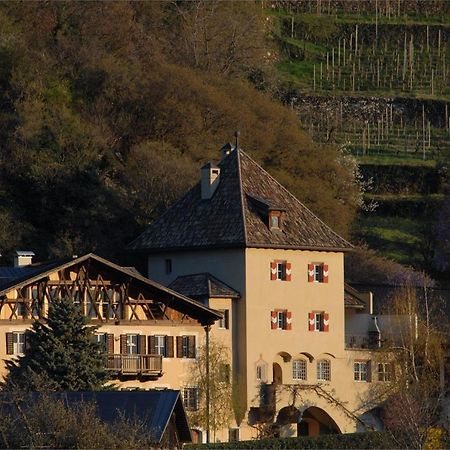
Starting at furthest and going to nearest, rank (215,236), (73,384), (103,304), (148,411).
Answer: (215,236) < (103,304) < (73,384) < (148,411)

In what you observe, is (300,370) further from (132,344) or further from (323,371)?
(132,344)

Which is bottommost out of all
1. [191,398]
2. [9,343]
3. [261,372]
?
[191,398]

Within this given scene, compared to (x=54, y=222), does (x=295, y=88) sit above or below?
above

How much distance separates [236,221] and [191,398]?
306 inches

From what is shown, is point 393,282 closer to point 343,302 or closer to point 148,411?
point 343,302

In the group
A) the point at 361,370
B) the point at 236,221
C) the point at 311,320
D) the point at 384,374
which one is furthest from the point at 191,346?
the point at 384,374

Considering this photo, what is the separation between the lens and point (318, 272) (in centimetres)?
8981

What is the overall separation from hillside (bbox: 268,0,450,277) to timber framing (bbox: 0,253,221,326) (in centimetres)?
3543

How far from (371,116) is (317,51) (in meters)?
13.7

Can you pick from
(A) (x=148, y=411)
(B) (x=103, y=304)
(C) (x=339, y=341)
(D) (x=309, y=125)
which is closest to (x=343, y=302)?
(C) (x=339, y=341)

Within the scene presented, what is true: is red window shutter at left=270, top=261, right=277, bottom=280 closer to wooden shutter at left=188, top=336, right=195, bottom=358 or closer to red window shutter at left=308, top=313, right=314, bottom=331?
red window shutter at left=308, top=313, right=314, bottom=331

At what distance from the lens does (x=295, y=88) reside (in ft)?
468

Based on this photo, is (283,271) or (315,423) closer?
(283,271)

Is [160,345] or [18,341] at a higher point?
[160,345]
